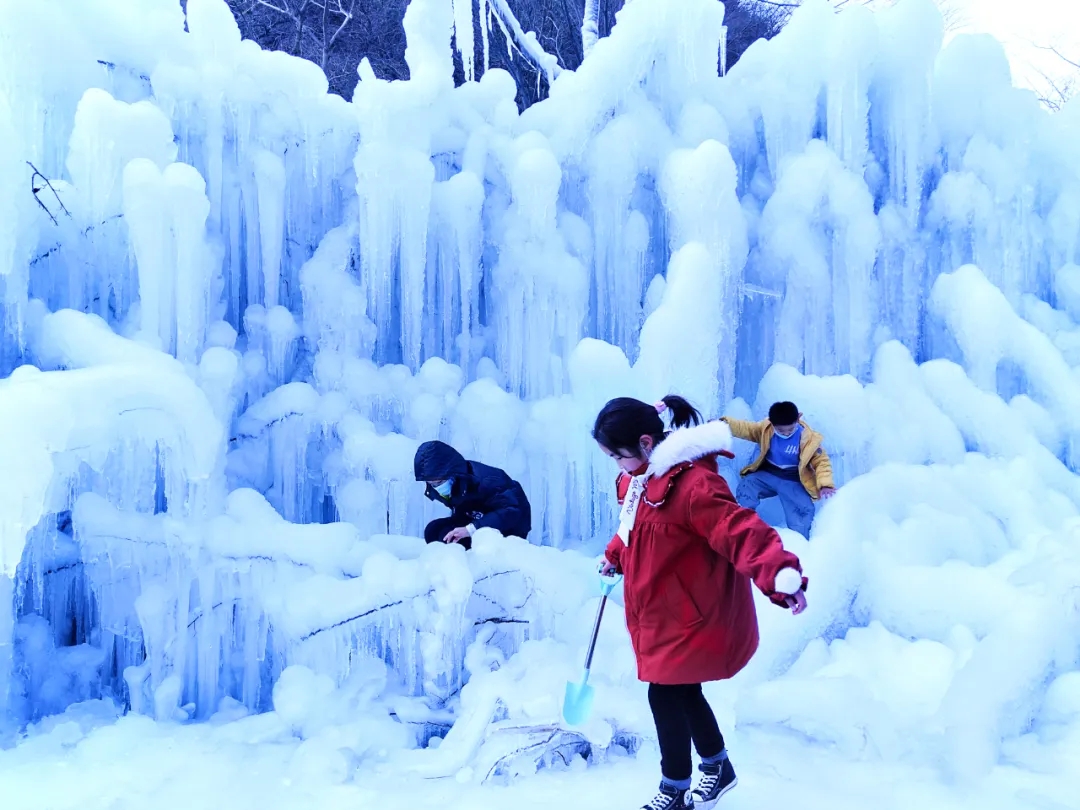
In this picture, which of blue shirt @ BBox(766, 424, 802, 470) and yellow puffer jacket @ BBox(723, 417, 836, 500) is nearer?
yellow puffer jacket @ BBox(723, 417, 836, 500)

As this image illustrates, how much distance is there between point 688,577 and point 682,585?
0.08 feet

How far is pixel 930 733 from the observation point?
2787 mm

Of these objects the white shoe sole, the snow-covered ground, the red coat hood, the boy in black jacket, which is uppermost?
the red coat hood

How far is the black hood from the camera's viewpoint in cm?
362

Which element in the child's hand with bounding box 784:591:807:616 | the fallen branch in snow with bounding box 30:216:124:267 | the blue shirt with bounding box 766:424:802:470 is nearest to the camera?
the child's hand with bounding box 784:591:807:616

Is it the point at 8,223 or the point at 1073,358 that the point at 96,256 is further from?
the point at 1073,358

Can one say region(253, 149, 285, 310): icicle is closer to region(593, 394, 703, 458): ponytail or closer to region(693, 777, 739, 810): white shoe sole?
region(593, 394, 703, 458): ponytail

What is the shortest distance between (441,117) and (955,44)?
3708 millimetres

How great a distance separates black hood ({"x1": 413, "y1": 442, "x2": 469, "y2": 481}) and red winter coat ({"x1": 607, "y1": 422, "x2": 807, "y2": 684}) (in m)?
1.68

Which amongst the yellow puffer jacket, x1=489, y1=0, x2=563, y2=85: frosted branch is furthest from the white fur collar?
x1=489, y1=0, x2=563, y2=85: frosted branch

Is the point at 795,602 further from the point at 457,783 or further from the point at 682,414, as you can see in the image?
the point at 457,783

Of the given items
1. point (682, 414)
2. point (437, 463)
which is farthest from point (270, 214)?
point (682, 414)

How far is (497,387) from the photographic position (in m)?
4.75

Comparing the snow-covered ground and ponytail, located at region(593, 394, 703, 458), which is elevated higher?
ponytail, located at region(593, 394, 703, 458)
